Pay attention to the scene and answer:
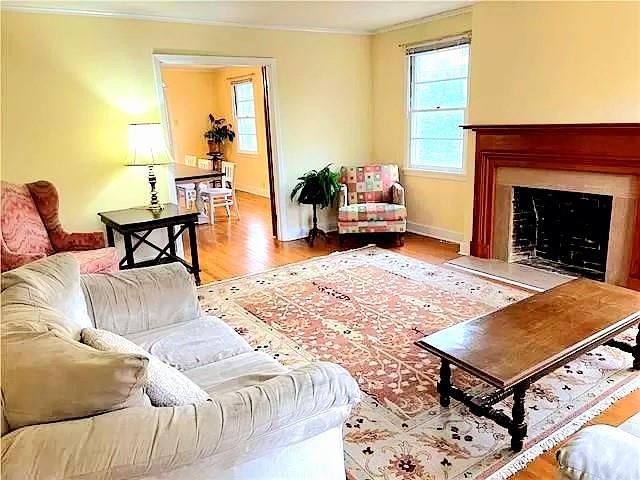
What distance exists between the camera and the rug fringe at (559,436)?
A: 1.91 meters

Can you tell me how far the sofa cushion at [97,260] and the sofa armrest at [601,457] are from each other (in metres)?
3.07

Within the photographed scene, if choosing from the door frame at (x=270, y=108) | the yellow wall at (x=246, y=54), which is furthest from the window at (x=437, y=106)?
the door frame at (x=270, y=108)

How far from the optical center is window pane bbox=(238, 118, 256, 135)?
28.6 ft

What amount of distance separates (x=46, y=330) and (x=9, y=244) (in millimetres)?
2208

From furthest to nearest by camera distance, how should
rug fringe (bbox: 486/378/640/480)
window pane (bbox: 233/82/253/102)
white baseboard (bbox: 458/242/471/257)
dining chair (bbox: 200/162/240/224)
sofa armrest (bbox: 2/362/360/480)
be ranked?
window pane (bbox: 233/82/253/102)
dining chair (bbox: 200/162/240/224)
white baseboard (bbox: 458/242/471/257)
rug fringe (bbox: 486/378/640/480)
sofa armrest (bbox: 2/362/360/480)

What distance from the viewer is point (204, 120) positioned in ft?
31.2

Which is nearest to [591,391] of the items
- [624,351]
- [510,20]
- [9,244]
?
[624,351]

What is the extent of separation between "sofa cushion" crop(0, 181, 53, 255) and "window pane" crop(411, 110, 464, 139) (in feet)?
13.3

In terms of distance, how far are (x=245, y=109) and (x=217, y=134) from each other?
0.93 meters

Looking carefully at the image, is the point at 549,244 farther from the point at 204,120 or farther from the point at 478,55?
the point at 204,120

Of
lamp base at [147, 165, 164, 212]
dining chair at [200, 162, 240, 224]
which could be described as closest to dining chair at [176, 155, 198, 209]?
dining chair at [200, 162, 240, 224]

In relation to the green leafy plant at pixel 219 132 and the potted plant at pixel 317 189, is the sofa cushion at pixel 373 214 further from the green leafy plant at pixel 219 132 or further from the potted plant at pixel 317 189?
the green leafy plant at pixel 219 132

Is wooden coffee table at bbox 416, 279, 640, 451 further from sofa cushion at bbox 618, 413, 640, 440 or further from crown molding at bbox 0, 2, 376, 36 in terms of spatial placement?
crown molding at bbox 0, 2, 376, 36

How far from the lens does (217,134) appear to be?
941 cm
